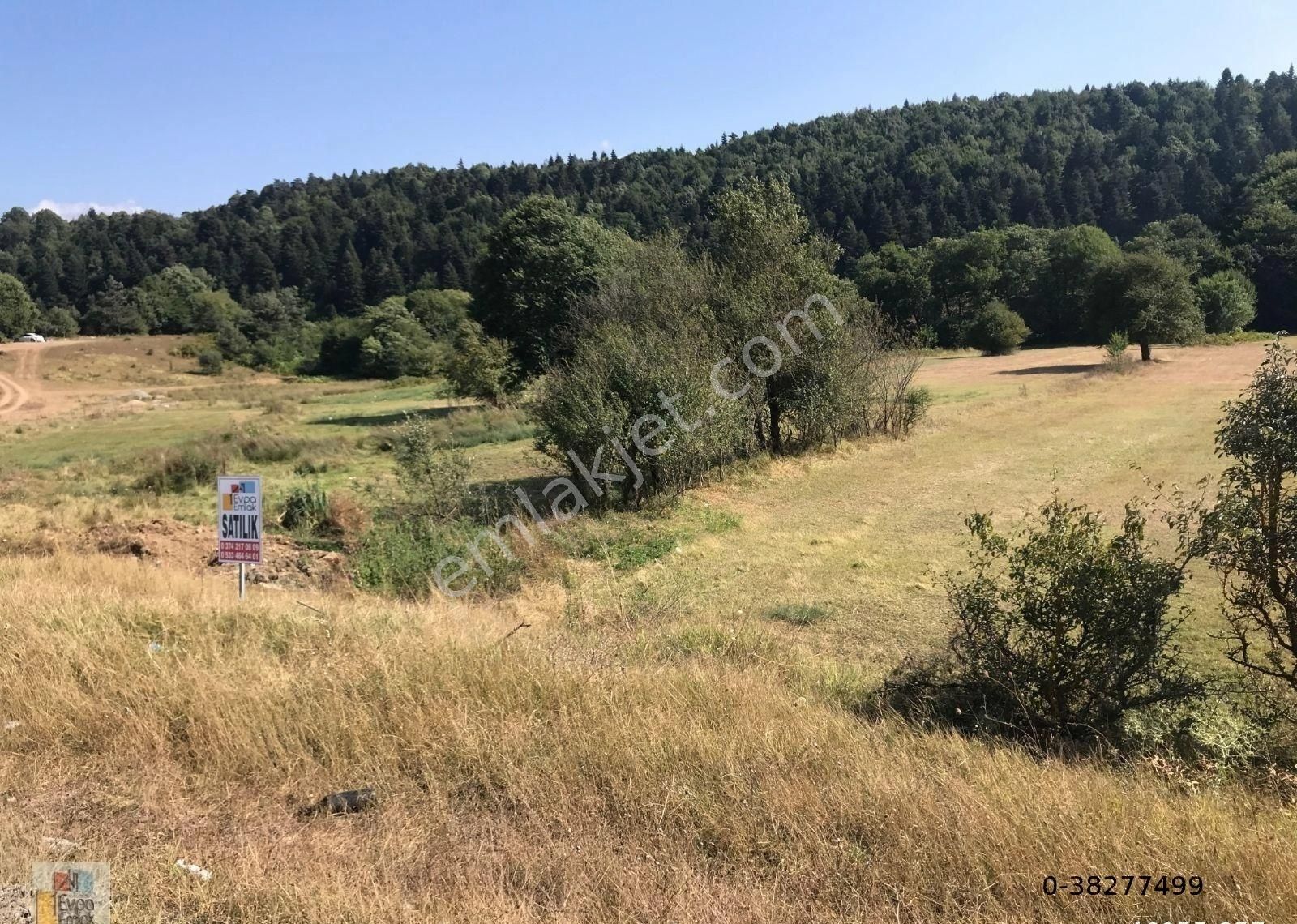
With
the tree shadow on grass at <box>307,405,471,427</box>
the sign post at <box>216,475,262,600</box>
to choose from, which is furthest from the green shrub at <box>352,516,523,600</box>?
the tree shadow on grass at <box>307,405,471,427</box>

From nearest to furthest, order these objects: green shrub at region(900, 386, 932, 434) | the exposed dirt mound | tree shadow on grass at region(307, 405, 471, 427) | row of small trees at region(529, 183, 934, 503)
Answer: the exposed dirt mound → row of small trees at region(529, 183, 934, 503) → green shrub at region(900, 386, 932, 434) → tree shadow on grass at region(307, 405, 471, 427)

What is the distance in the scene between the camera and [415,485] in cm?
1388

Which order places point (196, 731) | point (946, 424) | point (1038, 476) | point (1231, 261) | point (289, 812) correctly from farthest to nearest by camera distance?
point (1231, 261) → point (946, 424) → point (1038, 476) → point (196, 731) → point (289, 812)

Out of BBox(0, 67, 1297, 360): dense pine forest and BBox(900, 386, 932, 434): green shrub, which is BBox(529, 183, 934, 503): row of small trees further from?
BBox(0, 67, 1297, 360): dense pine forest

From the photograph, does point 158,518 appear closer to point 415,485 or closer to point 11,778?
point 415,485

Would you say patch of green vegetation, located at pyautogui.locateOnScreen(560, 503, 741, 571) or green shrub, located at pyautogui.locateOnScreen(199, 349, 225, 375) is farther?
green shrub, located at pyautogui.locateOnScreen(199, 349, 225, 375)

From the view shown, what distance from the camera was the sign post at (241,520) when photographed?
22.3 ft

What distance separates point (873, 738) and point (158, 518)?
14016 mm

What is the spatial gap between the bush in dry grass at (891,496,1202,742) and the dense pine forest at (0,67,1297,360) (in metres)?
86.1

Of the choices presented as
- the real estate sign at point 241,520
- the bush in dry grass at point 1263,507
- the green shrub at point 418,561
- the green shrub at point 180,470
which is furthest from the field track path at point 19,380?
the bush in dry grass at point 1263,507

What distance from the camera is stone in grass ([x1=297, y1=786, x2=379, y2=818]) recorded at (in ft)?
11.2

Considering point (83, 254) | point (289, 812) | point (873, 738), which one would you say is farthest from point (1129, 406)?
point (83, 254)

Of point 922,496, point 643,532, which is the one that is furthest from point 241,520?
point 922,496

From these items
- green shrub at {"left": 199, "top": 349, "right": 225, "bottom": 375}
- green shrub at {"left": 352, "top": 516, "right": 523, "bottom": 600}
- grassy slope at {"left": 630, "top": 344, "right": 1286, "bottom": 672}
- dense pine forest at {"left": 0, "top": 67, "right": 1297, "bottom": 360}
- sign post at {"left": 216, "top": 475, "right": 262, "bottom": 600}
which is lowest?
grassy slope at {"left": 630, "top": 344, "right": 1286, "bottom": 672}
